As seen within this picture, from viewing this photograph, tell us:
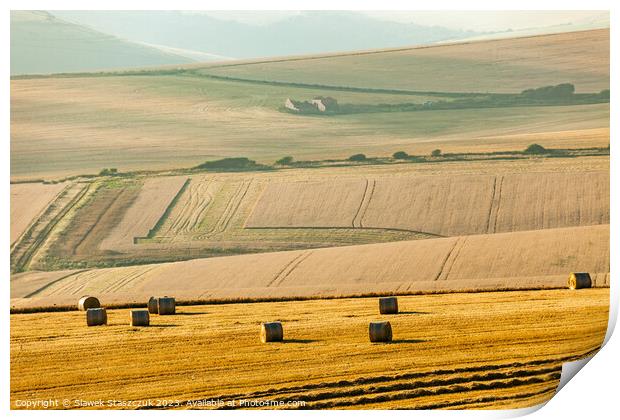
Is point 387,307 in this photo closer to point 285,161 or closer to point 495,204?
point 495,204

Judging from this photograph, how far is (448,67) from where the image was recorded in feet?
186

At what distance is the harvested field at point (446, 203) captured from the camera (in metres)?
32.4

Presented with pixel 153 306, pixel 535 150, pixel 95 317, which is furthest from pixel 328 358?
pixel 535 150

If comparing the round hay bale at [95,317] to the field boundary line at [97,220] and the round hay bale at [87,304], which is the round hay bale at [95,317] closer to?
the round hay bale at [87,304]

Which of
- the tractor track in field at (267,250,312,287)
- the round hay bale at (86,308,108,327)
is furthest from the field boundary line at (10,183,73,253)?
the round hay bale at (86,308,108,327)

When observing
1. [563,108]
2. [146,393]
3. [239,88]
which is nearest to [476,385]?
[146,393]

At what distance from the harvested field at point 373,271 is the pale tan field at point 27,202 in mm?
3131

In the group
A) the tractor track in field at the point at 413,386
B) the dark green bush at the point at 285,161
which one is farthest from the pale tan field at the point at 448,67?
the tractor track in field at the point at 413,386

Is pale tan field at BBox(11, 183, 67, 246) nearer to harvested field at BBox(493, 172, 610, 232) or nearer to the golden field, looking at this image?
A: the golden field

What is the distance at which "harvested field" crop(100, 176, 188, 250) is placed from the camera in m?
33.2

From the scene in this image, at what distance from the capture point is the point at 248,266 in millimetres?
28172

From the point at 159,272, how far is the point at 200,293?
14.4ft

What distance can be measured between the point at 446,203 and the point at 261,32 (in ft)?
64.4
